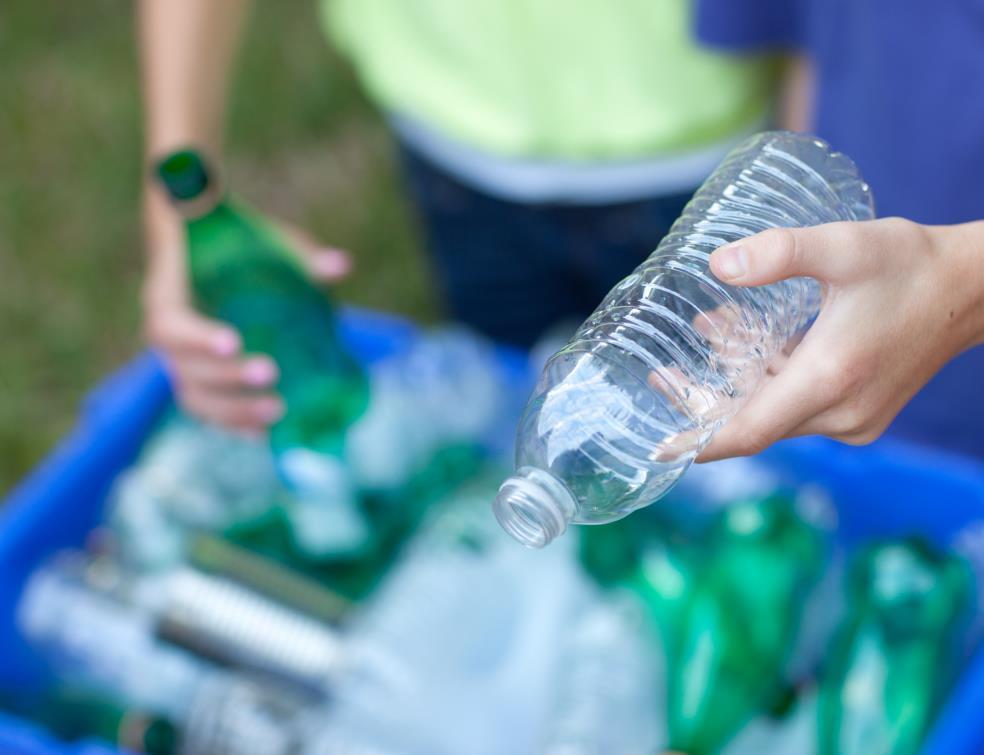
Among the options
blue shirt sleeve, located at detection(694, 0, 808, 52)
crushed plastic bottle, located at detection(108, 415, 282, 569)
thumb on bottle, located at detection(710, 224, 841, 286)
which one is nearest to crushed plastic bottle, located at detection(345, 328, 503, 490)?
crushed plastic bottle, located at detection(108, 415, 282, 569)

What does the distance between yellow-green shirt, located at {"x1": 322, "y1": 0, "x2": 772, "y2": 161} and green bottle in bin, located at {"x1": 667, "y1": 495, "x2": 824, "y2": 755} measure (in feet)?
1.34

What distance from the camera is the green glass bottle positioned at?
1.02 metres

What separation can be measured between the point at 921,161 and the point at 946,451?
32cm

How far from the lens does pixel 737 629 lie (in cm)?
85

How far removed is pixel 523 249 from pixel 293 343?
1.10ft

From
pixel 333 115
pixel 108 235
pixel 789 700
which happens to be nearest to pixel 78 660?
pixel 789 700

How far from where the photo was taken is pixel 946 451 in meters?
1.07

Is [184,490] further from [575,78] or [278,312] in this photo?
[575,78]

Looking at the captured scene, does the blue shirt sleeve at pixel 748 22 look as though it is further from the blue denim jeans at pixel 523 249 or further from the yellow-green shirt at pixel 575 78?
the blue denim jeans at pixel 523 249

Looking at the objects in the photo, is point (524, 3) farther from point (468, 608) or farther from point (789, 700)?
point (789, 700)

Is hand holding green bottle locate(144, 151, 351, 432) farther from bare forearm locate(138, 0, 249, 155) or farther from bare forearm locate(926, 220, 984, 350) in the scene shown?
Result: bare forearm locate(926, 220, 984, 350)

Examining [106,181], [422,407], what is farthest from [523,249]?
[106,181]

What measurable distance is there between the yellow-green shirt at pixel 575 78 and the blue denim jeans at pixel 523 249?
0.29 ft

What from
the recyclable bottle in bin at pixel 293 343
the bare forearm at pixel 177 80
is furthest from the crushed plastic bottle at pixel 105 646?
the bare forearm at pixel 177 80
